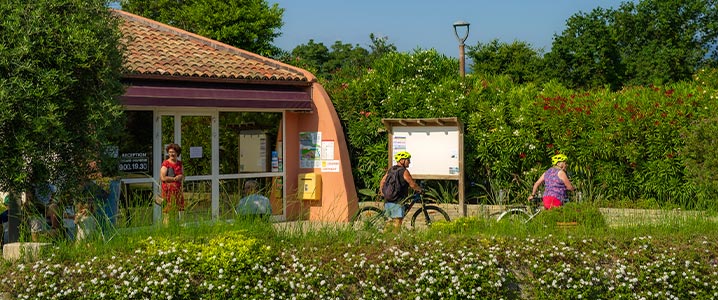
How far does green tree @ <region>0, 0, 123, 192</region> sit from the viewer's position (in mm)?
7910

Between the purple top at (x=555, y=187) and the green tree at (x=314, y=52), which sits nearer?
the purple top at (x=555, y=187)

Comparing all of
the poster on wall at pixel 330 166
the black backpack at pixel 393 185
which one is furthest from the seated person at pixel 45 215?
the poster on wall at pixel 330 166

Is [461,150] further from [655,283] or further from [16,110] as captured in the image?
[16,110]

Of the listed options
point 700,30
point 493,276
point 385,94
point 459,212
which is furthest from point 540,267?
point 700,30

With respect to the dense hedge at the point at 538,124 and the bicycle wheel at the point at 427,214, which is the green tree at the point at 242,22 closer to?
the dense hedge at the point at 538,124

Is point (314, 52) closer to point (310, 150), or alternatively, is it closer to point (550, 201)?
point (310, 150)

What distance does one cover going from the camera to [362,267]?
24.8 feet

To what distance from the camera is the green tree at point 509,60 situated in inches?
1921

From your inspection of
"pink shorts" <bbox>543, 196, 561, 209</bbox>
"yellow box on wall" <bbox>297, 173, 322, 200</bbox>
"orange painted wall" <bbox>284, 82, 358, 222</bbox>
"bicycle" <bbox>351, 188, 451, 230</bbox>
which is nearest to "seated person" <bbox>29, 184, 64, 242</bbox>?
"bicycle" <bbox>351, 188, 451, 230</bbox>

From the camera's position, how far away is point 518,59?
49312 millimetres

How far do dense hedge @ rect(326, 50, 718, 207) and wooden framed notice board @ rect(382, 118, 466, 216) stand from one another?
561 mm

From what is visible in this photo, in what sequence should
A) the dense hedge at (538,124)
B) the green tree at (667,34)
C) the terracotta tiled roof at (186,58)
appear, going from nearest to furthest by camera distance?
1. the dense hedge at (538,124)
2. the terracotta tiled roof at (186,58)
3. the green tree at (667,34)

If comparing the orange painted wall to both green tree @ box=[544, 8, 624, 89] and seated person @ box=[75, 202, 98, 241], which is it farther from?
green tree @ box=[544, 8, 624, 89]

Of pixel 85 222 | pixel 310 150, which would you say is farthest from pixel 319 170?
pixel 85 222
